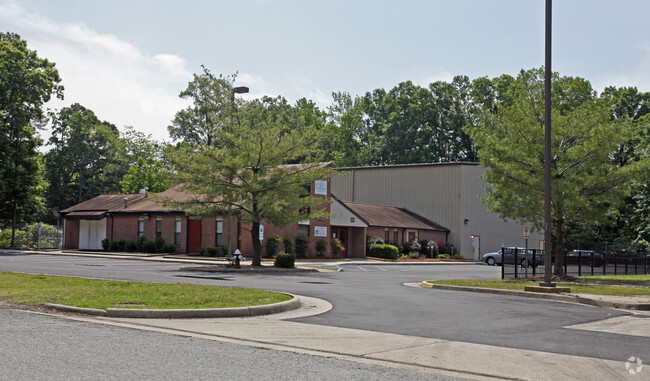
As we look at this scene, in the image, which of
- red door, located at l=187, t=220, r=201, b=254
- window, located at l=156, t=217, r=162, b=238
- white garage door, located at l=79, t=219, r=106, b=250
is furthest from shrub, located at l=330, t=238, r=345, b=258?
white garage door, located at l=79, t=219, r=106, b=250

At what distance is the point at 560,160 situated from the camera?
86.9 ft

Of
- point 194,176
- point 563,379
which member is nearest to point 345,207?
point 194,176

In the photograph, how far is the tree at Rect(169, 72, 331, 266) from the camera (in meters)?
29.5

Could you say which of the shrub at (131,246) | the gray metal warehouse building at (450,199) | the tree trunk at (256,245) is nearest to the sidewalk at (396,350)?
the tree trunk at (256,245)

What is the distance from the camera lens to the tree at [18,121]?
46688mm

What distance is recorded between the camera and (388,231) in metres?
52.8

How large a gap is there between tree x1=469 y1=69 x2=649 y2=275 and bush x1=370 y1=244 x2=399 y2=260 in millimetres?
20784

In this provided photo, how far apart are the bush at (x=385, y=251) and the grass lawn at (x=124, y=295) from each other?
31933 millimetres

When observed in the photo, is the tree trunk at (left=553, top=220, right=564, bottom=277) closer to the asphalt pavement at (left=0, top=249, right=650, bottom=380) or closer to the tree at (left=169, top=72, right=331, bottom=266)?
the tree at (left=169, top=72, right=331, bottom=266)

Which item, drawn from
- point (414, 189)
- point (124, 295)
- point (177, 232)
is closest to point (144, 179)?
point (414, 189)

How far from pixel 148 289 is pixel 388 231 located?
38387 mm

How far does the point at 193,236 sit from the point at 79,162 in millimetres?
50626

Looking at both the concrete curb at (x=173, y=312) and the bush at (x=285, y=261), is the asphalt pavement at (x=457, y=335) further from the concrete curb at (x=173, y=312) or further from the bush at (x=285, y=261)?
the bush at (x=285, y=261)

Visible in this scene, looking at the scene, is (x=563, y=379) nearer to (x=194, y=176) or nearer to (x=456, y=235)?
(x=194, y=176)
